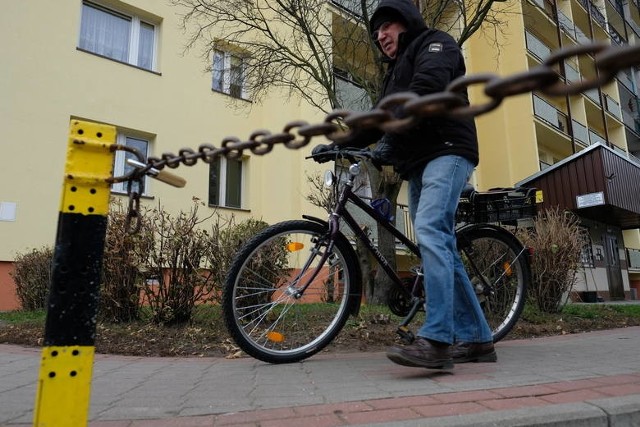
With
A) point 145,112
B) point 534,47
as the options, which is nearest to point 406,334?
point 145,112

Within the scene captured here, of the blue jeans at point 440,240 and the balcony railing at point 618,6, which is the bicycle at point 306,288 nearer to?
the blue jeans at point 440,240

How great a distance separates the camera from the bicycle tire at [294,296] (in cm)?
312

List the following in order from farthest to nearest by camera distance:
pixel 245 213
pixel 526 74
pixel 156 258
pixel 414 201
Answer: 1. pixel 245 213
2. pixel 156 258
3. pixel 414 201
4. pixel 526 74

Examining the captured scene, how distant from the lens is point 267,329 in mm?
3211

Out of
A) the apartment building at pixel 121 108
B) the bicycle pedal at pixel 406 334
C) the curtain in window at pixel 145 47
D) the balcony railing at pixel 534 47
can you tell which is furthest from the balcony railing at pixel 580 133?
the bicycle pedal at pixel 406 334

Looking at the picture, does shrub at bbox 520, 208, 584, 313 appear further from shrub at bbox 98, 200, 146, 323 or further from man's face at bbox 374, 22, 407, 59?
shrub at bbox 98, 200, 146, 323

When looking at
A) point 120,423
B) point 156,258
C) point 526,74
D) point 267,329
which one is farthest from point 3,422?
point 156,258

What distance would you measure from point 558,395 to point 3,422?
2.35m

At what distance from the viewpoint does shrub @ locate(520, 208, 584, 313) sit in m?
6.75

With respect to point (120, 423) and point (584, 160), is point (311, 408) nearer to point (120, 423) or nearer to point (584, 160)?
point (120, 423)

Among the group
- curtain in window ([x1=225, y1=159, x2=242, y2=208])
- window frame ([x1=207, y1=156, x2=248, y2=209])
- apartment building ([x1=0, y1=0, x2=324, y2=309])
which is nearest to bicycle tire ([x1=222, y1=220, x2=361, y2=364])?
apartment building ([x1=0, y1=0, x2=324, y2=309])

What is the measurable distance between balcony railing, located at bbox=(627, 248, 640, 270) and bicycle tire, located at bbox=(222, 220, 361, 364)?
23.2m

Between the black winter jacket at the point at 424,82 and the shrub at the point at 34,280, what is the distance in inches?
231

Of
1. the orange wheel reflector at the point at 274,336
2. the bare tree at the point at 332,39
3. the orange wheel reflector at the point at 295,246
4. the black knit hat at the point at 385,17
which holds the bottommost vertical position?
the orange wheel reflector at the point at 274,336
